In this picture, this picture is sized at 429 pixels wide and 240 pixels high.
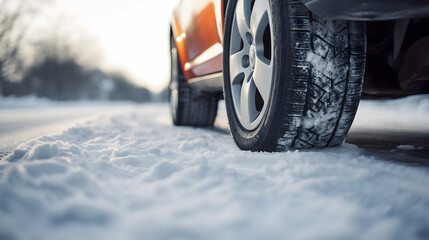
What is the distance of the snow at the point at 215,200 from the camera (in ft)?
2.27

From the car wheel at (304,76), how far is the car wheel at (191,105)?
182 centimetres

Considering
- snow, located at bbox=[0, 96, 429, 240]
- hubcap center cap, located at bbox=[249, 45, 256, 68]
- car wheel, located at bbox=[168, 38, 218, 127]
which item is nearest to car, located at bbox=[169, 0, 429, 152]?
hubcap center cap, located at bbox=[249, 45, 256, 68]

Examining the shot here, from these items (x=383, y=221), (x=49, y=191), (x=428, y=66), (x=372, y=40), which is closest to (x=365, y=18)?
(x=428, y=66)

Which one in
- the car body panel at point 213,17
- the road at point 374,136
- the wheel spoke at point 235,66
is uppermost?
the car body panel at point 213,17

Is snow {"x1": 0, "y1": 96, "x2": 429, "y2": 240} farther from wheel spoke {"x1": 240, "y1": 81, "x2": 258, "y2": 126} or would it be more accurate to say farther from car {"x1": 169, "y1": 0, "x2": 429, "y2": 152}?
wheel spoke {"x1": 240, "y1": 81, "x2": 258, "y2": 126}

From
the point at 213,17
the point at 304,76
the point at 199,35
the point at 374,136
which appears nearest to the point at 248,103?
the point at 304,76

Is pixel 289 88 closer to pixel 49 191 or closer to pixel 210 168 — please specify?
pixel 210 168

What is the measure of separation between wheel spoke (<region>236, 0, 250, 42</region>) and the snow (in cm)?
77

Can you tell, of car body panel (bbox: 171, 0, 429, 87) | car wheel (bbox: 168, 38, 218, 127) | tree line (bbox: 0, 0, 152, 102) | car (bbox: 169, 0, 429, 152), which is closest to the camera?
car body panel (bbox: 171, 0, 429, 87)

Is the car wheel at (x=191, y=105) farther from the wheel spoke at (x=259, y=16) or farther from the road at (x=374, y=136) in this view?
the wheel spoke at (x=259, y=16)

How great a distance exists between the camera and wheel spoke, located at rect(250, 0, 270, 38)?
4.62ft

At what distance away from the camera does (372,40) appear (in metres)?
1.70

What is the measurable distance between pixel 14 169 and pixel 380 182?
3.87 feet

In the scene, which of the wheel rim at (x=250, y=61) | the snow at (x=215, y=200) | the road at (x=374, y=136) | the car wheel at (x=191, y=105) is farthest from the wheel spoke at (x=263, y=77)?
the car wheel at (x=191, y=105)
